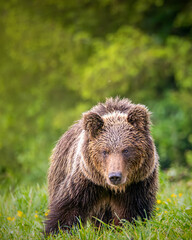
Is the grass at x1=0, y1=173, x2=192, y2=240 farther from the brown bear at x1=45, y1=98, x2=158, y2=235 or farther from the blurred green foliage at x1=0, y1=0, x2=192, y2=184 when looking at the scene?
the blurred green foliage at x1=0, y1=0, x2=192, y2=184

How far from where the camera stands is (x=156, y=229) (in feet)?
12.6

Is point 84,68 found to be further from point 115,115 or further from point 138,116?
point 138,116

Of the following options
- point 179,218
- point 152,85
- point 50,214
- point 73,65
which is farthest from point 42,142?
point 179,218

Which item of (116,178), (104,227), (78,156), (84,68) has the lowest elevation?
(104,227)

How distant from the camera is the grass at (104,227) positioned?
384 cm

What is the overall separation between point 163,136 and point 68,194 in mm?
6245

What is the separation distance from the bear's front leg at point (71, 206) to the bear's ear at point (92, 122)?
0.54 metres

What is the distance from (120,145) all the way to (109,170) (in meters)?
0.30

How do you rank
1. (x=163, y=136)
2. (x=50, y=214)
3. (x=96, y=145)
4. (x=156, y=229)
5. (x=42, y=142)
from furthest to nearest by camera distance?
(x=42, y=142) < (x=163, y=136) < (x=50, y=214) < (x=96, y=145) < (x=156, y=229)

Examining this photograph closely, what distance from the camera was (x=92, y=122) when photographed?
4.28 m

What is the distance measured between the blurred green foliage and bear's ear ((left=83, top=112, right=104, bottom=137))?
17.8 ft

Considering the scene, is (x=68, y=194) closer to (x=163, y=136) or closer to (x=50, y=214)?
(x=50, y=214)

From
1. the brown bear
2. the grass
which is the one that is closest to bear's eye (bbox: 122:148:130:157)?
the brown bear

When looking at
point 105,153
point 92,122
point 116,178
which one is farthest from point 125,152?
point 92,122
